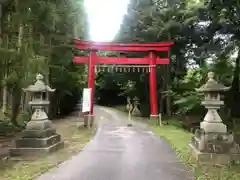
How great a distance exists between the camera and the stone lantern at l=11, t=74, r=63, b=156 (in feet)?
25.6

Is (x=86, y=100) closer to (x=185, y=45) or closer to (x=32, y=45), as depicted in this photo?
(x=32, y=45)

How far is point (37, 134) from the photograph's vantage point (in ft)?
26.0

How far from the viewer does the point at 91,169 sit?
6.28 m

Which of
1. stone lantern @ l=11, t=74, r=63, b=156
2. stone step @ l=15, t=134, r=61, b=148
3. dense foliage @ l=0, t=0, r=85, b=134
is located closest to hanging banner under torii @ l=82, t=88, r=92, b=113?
dense foliage @ l=0, t=0, r=85, b=134

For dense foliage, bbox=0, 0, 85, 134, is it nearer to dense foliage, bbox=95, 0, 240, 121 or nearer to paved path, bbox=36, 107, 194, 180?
paved path, bbox=36, 107, 194, 180

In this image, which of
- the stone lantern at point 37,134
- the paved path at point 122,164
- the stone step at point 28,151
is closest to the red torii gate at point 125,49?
the paved path at point 122,164

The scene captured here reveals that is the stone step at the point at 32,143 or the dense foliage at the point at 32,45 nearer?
the stone step at the point at 32,143

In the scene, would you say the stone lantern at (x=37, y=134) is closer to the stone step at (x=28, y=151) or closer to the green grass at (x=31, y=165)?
the stone step at (x=28, y=151)

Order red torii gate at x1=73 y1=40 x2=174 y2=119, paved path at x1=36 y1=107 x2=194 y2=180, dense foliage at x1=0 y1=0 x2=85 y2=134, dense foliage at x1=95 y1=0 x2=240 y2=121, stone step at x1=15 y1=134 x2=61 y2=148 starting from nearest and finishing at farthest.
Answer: paved path at x1=36 y1=107 x2=194 y2=180 < stone step at x1=15 y1=134 x2=61 y2=148 < dense foliage at x1=0 y1=0 x2=85 y2=134 < dense foliage at x1=95 y1=0 x2=240 y2=121 < red torii gate at x1=73 y1=40 x2=174 y2=119

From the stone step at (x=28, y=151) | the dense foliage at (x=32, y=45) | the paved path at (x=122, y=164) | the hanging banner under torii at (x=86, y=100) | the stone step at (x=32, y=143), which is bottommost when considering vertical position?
the paved path at (x=122, y=164)

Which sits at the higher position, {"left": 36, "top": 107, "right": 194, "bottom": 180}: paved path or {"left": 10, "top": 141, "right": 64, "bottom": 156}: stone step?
{"left": 10, "top": 141, "right": 64, "bottom": 156}: stone step

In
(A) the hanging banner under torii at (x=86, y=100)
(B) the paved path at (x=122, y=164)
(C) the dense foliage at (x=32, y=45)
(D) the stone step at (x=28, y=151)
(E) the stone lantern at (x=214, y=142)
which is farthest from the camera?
(A) the hanging banner under torii at (x=86, y=100)

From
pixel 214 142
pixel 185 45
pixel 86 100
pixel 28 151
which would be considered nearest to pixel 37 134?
pixel 28 151

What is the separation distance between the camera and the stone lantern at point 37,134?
25.6 ft
